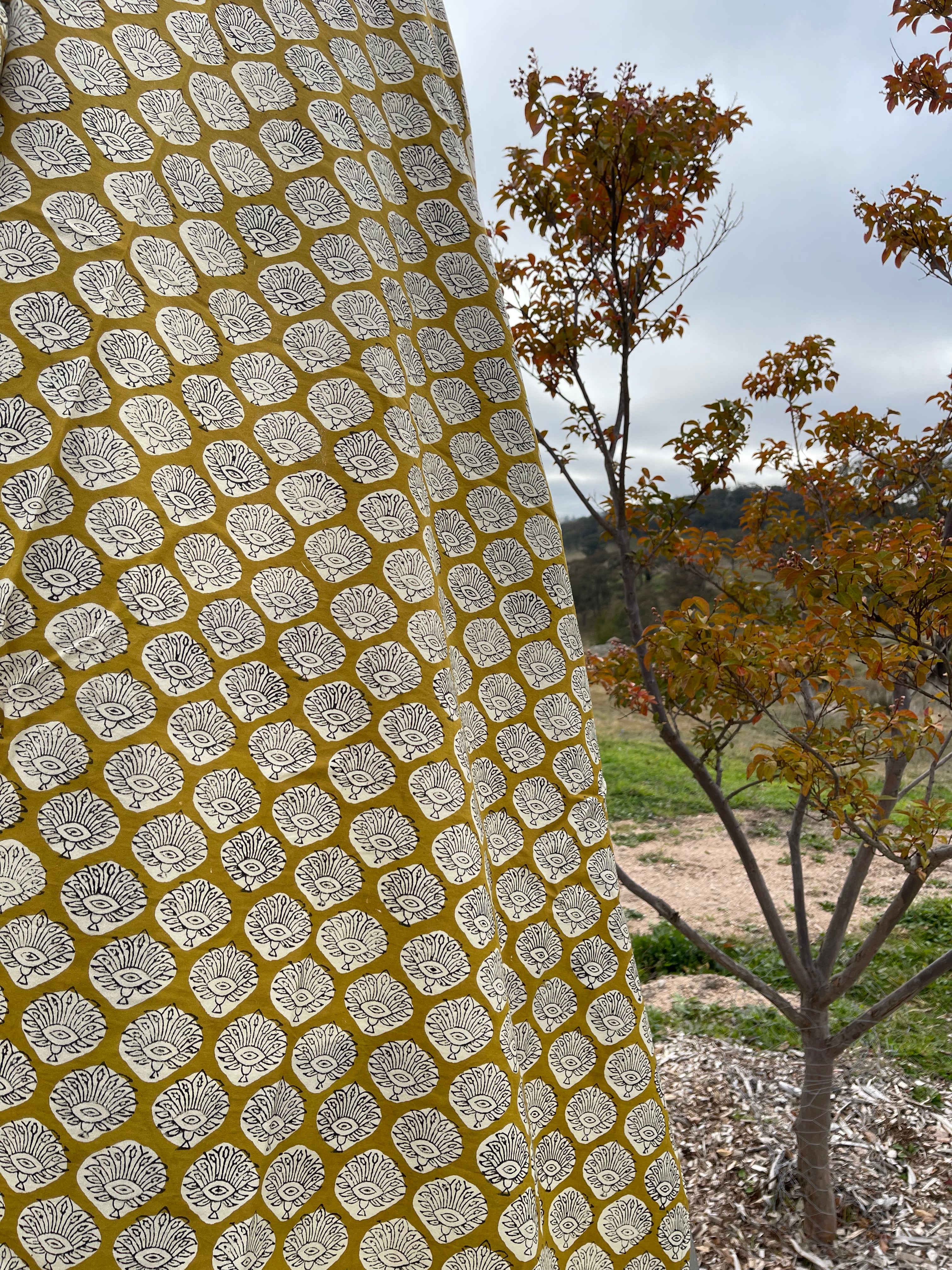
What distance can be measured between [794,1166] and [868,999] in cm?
169

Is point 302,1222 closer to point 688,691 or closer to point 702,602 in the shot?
point 688,691

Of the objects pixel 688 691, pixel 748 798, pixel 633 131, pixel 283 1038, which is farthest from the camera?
pixel 748 798

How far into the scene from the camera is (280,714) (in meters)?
1.06

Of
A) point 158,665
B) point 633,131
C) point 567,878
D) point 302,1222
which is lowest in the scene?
point 302,1222

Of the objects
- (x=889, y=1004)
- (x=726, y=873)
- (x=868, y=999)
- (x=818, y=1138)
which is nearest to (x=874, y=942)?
(x=889, y=1004)

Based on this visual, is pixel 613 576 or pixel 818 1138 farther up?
pixel 613 576

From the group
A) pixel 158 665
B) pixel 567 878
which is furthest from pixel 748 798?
pixel 158 665

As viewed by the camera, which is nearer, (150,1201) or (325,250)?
(150,1201)

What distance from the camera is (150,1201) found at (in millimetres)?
858

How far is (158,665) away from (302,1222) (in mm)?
702

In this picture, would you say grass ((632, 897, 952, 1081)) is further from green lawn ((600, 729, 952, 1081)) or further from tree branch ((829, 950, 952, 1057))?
tree branch ((829, 950, 952, 1057))

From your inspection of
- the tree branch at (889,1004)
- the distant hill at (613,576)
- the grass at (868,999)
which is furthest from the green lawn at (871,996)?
the distant hill at (613,576)

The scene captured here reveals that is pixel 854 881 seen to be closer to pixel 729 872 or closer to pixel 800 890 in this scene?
pixel 800 890

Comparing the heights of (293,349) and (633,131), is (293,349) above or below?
below
